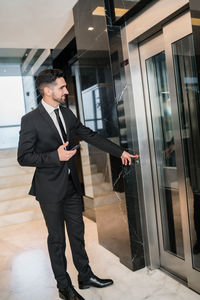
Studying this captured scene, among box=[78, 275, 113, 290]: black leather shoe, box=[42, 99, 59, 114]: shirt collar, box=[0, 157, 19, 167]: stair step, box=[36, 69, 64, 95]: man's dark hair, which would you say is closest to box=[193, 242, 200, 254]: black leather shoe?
box=[78, 275, 113, 290]: black leather shoe

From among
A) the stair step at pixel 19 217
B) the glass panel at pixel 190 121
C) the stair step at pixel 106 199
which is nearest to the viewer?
the glass panel at pixel 190 121

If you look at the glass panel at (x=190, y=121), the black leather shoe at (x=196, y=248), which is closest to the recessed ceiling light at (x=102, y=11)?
the glass panel at (x=190, y=121)

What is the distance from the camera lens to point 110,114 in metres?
2.83

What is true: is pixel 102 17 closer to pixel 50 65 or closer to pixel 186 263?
pixel 186 263

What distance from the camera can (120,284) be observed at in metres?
2.46

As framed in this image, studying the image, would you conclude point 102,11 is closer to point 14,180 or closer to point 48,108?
point 48,108

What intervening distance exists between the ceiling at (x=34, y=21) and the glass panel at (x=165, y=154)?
4.43 feet

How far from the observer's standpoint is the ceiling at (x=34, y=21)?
306 centimetres

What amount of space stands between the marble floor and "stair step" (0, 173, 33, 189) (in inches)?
82.8

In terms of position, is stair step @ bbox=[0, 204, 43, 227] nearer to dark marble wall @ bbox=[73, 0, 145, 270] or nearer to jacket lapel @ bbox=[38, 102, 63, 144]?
dark marble wall @ bbox=[73, 0, 145, 270]

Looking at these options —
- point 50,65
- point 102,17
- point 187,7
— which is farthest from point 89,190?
point 187,7

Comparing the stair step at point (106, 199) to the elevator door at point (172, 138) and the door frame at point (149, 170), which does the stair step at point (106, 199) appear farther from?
the elevator door at point (172, 138)

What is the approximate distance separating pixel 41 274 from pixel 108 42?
228cm

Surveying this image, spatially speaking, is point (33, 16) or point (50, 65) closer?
point (33, 16)
